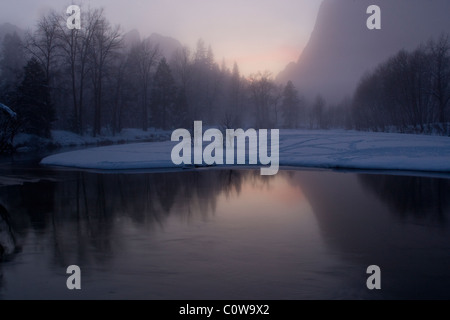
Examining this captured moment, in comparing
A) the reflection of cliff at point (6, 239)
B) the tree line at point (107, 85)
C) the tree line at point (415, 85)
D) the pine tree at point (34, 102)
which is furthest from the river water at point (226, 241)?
the tree line at point (415, 85)

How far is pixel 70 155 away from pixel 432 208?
21802 millimetres

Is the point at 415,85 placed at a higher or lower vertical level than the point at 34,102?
higher

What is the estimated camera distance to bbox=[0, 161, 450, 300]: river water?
5.04m

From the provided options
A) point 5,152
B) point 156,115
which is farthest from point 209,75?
point 5,152

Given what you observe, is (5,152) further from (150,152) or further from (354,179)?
(354,179)

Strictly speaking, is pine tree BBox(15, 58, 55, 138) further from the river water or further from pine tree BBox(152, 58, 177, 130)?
pine tree BBox(152, 58, 177, 130)

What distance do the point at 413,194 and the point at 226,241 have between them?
306 inches

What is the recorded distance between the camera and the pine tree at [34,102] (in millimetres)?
37938

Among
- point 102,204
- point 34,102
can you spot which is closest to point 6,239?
point 102,204

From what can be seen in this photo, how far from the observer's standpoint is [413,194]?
1210 cm

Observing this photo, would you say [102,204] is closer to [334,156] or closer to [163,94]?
[334,156]

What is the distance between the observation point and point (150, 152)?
24.9 meters

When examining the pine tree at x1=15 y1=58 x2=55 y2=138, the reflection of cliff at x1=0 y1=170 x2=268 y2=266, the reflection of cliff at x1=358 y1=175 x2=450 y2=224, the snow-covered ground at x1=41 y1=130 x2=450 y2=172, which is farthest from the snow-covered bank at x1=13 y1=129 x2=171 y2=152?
the reflection of cliff at x1=358 y1=175 x2=450 y2=224

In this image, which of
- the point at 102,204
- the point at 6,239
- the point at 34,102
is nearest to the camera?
the point at 6,239
